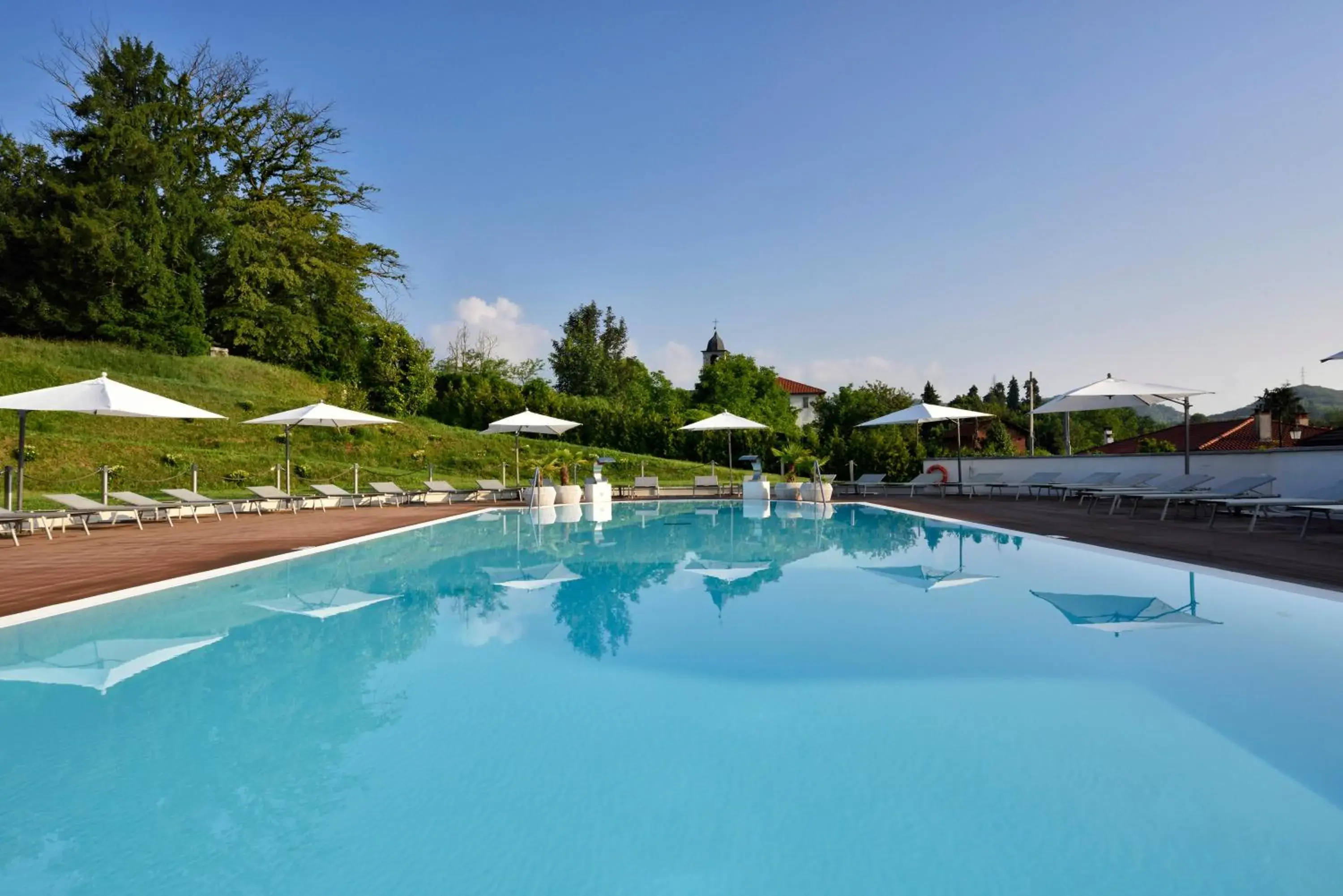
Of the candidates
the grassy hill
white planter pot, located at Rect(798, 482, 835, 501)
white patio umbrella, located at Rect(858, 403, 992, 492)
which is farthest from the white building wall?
the grassy hill


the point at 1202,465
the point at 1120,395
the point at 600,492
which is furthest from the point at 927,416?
the point at 600,492

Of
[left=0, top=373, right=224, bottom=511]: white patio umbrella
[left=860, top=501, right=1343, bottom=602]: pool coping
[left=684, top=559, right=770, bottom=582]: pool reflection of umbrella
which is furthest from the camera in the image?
[left=0, top=373, right=224, bottom=511]: white patio umbrella

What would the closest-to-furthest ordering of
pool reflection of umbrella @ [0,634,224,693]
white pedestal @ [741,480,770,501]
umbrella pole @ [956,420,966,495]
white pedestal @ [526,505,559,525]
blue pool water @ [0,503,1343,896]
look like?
blue pool water @ [0,503,1343,896]
pool reflection of umbrella @ [0,634,224,693]
white pedestal @ [526,505,559,525]
white pedestal @ [741,480,770,501]
umbrella pole @ [956,420,966,495]

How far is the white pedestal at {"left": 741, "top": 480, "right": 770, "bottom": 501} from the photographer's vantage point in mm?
18078

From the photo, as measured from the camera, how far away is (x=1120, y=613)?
5.95 meters

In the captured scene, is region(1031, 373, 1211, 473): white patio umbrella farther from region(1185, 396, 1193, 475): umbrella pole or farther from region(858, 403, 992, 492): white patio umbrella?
region(858, 403, 992, 492): white patio umbrella

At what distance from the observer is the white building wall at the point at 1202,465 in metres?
11.6

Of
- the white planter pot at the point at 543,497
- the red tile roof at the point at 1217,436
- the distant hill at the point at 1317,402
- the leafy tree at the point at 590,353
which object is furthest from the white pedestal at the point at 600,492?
the distant hill at the point at 1317,402

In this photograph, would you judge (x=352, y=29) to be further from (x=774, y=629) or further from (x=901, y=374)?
(x=901, y=374)

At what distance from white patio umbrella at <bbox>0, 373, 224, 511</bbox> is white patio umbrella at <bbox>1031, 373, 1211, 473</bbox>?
53.7ft

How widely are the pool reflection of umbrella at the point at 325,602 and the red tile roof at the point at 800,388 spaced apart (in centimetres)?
5651

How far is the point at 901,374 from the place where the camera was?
37.9 metres

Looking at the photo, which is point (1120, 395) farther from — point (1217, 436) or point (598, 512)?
point (1217, 436)

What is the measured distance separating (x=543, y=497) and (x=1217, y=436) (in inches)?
1229
